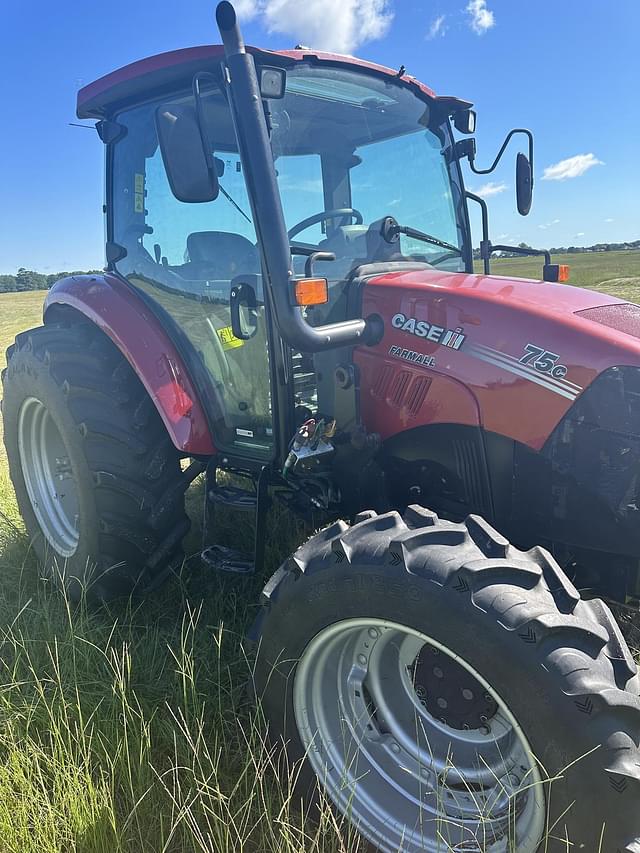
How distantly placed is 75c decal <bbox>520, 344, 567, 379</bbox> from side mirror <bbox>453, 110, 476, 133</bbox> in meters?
1.48

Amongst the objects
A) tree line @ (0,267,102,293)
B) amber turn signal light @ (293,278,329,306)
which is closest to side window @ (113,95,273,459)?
amber turn signal light @ (293,278,329,306)

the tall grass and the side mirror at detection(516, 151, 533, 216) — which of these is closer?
the tall grass

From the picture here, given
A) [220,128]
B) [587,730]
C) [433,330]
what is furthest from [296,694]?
[220,128]

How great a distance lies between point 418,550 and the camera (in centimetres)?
162

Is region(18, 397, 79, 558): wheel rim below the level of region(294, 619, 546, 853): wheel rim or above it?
above

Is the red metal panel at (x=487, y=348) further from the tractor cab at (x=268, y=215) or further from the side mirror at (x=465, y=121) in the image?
the side mirror at (x=465, y=121)

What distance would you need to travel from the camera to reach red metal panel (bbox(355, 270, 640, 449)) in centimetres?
192

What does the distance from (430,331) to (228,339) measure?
89 centimetres

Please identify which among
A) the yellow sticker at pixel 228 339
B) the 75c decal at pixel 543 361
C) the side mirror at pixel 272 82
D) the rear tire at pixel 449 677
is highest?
the side mirror at pixel 272 82

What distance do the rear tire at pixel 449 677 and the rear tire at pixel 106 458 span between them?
104 cm

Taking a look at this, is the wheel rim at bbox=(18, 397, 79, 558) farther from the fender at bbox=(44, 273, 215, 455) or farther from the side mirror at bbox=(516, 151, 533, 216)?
the side mirror at bbox=(516, 151, 533, 216)

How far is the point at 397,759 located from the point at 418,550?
666mm

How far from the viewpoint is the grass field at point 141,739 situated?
1684 mm

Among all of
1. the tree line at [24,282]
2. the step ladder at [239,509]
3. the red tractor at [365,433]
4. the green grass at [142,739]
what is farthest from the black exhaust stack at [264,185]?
the tree line at [24,282]
